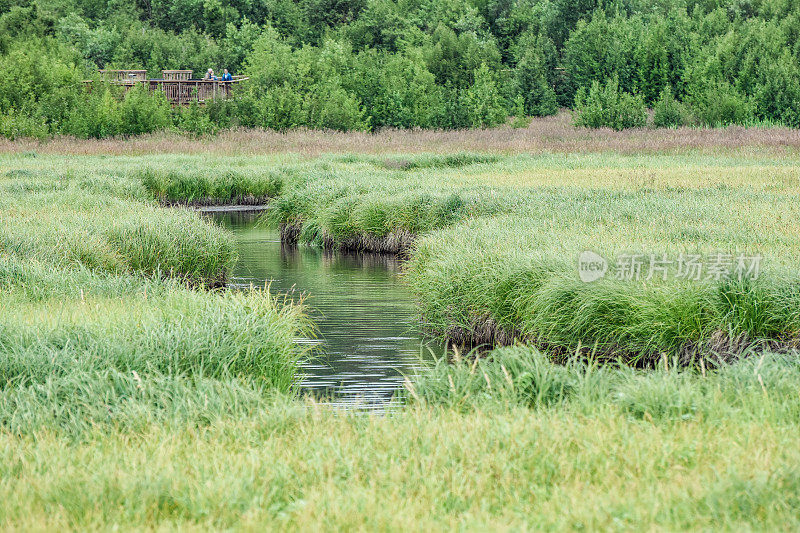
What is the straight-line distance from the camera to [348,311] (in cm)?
1330

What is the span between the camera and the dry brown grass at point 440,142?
1239 inches

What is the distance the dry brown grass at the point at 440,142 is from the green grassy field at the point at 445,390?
51.3 feet

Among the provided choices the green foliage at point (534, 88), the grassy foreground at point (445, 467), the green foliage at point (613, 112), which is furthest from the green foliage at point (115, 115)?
the grassy foreground at point (445, 467)

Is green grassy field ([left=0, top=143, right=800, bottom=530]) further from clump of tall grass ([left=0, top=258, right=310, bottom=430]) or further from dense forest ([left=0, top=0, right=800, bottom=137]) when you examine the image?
dense forest ([left=0, top=0, right=800, bottom=137])

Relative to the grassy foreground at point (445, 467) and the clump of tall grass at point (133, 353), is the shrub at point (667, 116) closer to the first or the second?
the clump of tall grass at point (133, 353)

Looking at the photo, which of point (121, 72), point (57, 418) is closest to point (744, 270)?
point (57, 418)

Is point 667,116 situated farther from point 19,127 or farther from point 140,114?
point 19,127

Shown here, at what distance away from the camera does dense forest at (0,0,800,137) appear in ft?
132

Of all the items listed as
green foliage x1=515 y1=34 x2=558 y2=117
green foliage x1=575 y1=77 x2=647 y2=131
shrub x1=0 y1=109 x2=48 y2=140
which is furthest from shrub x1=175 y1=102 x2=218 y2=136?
green foliage x1=515 y1=34 x2=558 y2=117

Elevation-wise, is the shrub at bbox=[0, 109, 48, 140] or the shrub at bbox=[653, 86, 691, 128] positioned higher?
the shrub at bbox=[653, 86, 691, 128]

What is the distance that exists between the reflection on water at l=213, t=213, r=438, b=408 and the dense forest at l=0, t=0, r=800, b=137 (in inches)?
873

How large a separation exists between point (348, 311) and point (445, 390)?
6.20 m

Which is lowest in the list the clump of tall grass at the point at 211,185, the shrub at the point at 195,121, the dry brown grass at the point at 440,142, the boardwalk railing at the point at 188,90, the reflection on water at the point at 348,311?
the reflection on water at the point at 348,311

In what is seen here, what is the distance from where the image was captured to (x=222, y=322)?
28.2 feet
